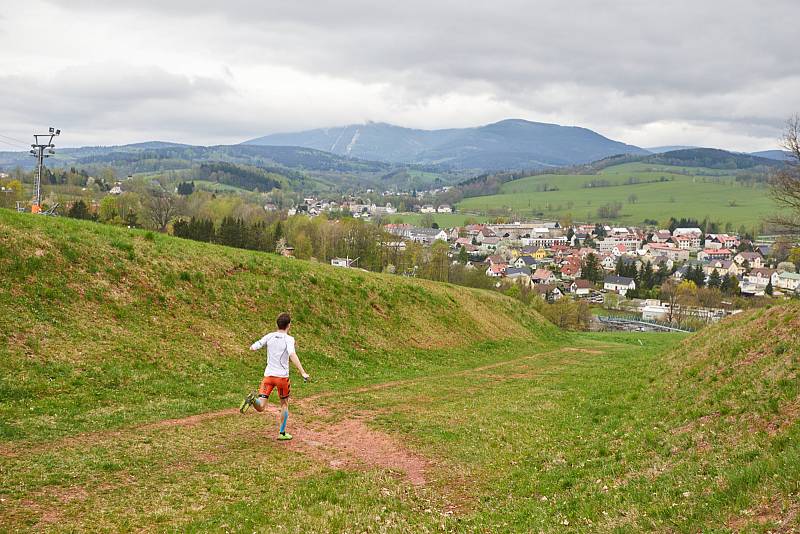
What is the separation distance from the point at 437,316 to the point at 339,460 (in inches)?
1033

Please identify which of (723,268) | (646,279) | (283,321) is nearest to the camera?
(283,321)

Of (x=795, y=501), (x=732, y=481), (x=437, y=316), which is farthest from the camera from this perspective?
(x=437, y=316)

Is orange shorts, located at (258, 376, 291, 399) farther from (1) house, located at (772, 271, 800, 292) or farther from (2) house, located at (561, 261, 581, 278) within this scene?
(1) house, located at (772, 271, 800, 292)

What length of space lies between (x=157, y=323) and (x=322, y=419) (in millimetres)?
10264

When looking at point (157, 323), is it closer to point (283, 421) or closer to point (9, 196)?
point (283, 421)

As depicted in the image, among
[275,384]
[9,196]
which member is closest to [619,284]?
[9,196]

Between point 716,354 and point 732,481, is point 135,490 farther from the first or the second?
point 716,354

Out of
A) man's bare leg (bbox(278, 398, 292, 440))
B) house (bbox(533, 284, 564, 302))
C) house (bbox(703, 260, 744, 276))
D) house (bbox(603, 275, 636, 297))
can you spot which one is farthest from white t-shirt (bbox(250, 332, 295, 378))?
house (bbox(703, 260, 744, 276))

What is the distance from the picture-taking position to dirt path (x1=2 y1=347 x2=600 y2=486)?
1218 cm

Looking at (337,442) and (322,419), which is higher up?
(337,442)

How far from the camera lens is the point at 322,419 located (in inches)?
637

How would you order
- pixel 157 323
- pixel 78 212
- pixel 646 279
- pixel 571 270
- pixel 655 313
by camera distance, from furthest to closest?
pixel 571 270
pixel 646 279
pixel 655 313
pixel 78 212
pixel 157 323

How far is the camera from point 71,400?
51.6 ft

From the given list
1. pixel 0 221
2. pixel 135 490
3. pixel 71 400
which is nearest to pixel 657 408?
pixel 135 490
